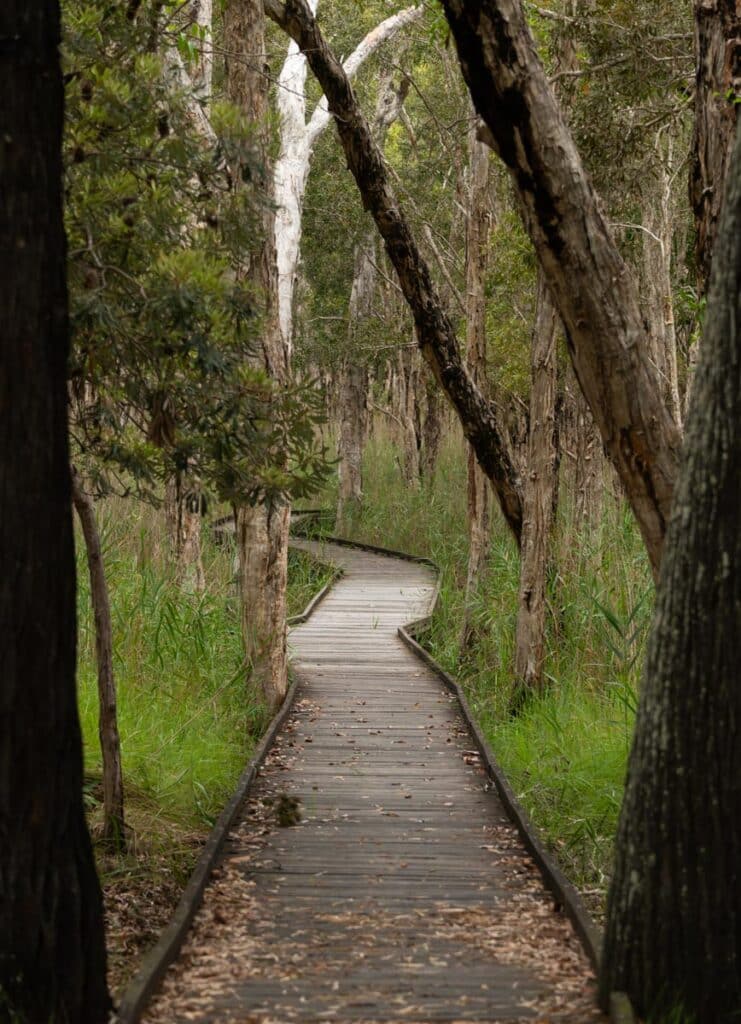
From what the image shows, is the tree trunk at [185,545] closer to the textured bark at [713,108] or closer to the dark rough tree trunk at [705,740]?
the textured bark at [713,108]

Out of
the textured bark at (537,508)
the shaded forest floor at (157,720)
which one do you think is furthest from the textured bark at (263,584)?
the textured bark at (537,508)

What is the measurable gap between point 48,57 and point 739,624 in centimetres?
282

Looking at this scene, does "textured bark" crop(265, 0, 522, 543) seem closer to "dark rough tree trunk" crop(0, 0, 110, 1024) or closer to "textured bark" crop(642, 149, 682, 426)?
"textured bark" crop(642, 149, 682, 426)

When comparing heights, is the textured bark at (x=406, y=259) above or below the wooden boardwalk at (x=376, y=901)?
above

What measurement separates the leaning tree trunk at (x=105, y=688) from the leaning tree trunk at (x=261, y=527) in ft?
9.79

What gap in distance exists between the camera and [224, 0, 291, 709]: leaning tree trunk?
9.66 meters

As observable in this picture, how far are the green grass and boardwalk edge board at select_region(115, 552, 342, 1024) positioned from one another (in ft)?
1.00

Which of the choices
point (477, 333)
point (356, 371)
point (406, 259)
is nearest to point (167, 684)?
point (406, 259)

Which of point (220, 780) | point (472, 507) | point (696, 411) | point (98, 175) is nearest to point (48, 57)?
point (98, 175)

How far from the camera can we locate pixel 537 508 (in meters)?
11.2

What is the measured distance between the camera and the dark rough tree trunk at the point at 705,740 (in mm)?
4414

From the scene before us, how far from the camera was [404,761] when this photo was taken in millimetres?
9188

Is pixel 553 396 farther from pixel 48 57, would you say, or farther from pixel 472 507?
pixel 48 57

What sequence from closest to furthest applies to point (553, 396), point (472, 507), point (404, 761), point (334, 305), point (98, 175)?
point (98, 175) → point (404, 761) → point (553, 396) → point (472, 507) → point (334, 305)
